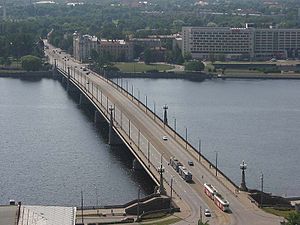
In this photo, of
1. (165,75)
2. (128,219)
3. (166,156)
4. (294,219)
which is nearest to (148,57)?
(165,75)

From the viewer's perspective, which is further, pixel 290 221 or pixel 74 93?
pixel 74 93

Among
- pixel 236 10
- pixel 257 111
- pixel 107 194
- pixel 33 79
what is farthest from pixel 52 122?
pixel 236 10

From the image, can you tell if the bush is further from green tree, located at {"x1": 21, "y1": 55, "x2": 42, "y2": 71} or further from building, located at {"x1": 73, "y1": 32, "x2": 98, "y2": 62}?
green tree, located at {"x1": 21, "y1": 55, "x2": 42, "y2": 71}

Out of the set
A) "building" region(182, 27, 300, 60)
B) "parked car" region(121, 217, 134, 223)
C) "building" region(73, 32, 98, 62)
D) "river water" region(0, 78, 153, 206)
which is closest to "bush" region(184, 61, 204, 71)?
"building" region(73, 32, 98, 62)

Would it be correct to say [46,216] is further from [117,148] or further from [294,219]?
[117,148]

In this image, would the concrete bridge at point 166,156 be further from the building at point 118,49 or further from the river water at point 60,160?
the building at point 118,49

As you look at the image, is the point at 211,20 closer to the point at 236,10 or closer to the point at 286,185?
the point at 236,10

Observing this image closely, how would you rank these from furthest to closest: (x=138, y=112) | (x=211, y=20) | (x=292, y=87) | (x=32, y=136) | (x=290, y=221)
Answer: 1. (x=211, y=20)
2. (x=292, y=87)
3. (x=138, y=112)
4. (x=32, y=136)
5. (x=290, y=221)
